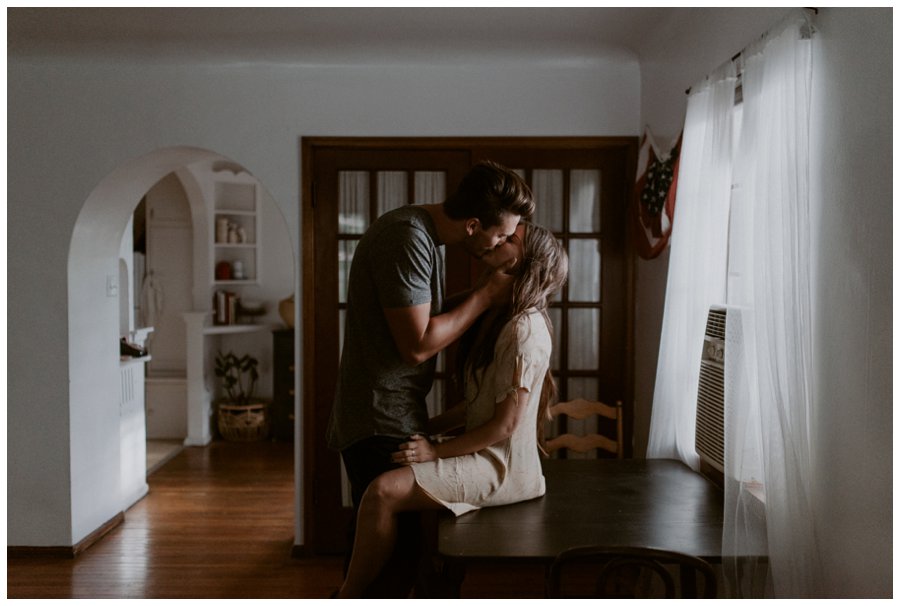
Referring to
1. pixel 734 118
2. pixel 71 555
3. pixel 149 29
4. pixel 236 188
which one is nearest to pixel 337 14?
pixel 149 29

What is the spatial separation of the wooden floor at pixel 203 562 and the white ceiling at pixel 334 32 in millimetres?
2441

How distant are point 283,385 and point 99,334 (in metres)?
2.54

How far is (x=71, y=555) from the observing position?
12.5 ft

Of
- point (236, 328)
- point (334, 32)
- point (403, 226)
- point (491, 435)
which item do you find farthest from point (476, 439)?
point (236, 328)

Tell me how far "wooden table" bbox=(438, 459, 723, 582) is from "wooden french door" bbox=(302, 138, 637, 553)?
1.24m

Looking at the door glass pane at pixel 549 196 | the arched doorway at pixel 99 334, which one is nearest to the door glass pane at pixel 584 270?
the door glass pane at pixel 549 196

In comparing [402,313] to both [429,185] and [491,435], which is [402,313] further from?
[429,185]

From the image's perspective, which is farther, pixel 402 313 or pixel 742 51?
pixel 742 51

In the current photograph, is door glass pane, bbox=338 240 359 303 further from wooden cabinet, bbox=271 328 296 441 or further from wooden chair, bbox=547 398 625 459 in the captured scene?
wooden cabinet, bbox=271 328 296 441

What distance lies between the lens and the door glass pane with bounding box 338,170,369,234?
12.5 feet

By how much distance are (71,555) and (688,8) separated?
378 centimetres

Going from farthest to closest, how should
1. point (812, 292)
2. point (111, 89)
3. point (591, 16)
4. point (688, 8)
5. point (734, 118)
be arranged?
point (111, 89) → point (591, 16) → point (688, 8) → point (734, 118) → point (812, 292)

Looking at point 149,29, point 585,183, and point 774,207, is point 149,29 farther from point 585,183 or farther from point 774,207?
point 774,207

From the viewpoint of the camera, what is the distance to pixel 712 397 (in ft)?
8.55
